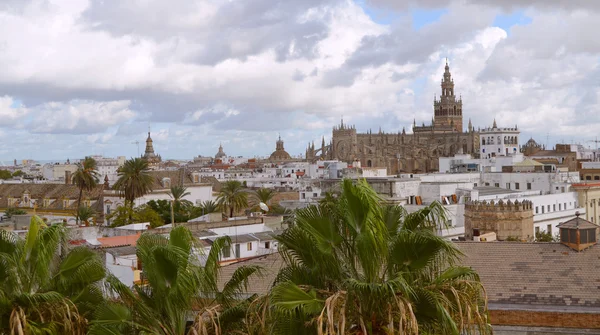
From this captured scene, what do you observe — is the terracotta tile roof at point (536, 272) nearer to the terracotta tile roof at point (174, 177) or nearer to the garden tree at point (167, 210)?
the garden tree at point (167, 210)

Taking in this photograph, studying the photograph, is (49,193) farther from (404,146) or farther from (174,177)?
(404,146)

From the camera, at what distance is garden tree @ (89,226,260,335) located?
10.2 metres

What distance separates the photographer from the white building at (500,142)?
10644cm

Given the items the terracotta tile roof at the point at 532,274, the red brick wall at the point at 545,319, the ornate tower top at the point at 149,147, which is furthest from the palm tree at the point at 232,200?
the ornate tower top at the point at 149,147

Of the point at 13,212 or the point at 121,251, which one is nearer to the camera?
the point at 121,251

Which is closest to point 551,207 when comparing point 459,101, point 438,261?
point 438,261

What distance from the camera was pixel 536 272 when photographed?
59.7 feet

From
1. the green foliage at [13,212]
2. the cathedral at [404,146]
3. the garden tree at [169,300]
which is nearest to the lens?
the garden tree at [169,300]

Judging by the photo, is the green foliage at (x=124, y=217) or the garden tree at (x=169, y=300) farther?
the green foliage at (x=124, y=217)

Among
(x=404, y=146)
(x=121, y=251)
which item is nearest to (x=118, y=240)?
(x=121, y=251)

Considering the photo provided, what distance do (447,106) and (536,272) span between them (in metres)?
156

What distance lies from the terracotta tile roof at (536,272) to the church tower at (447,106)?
15245 cm

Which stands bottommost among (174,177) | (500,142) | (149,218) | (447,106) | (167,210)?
(149,218)

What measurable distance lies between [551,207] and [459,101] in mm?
122860
